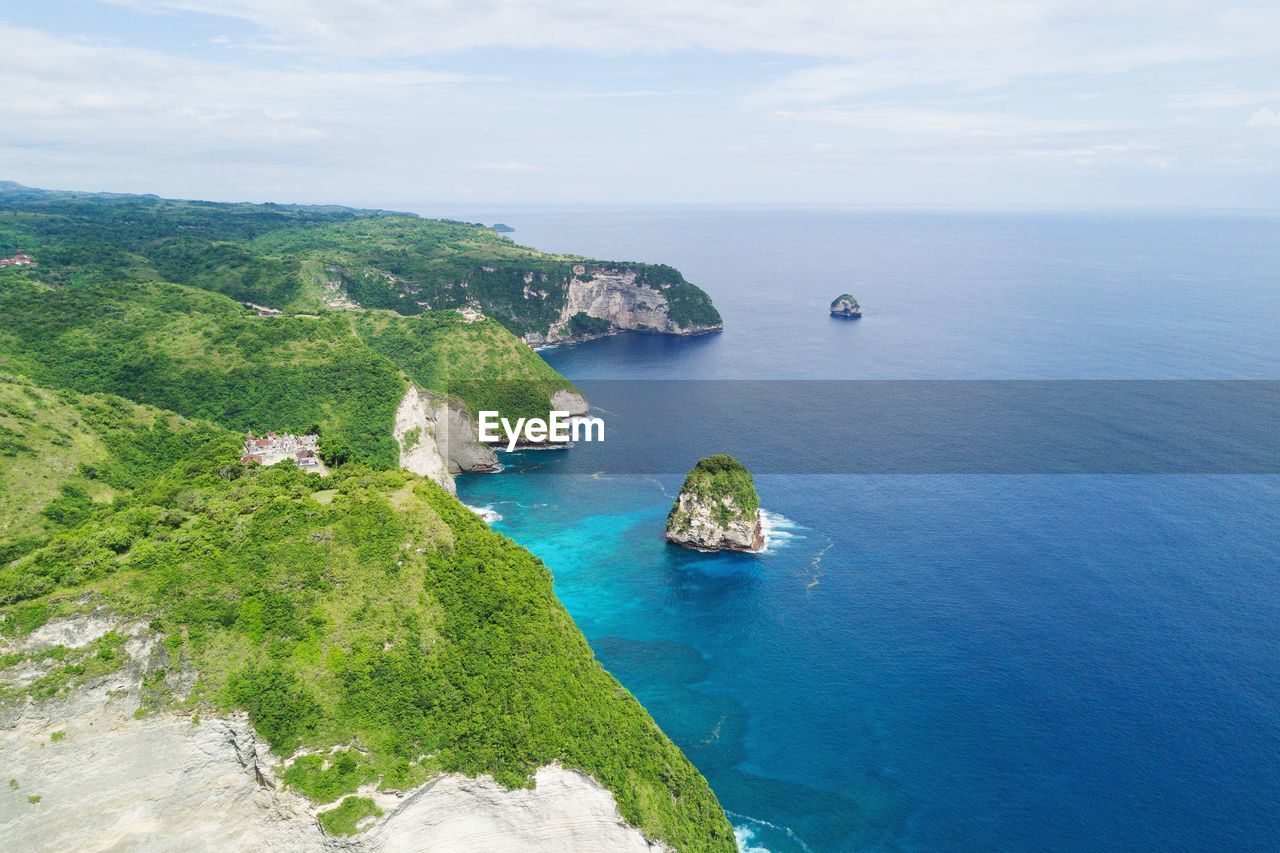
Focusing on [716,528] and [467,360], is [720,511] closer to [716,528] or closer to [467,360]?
[716,528]

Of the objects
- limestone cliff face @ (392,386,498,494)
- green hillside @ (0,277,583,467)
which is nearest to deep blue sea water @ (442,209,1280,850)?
limestone cliff face @ (392,386,498,494)

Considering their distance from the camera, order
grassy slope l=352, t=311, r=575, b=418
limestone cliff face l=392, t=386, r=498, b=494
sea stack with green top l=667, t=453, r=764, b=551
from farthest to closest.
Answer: grassy slope l=352, t=311, r=575, b=418 → limestone cliff face l=392, t=386, r=498, b=494 → sea stack with green top l=667, t=453, r=764, b=551

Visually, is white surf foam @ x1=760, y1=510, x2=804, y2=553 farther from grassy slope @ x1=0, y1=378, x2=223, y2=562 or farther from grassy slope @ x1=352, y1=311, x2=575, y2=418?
grassy slope @ x1=0, y1=378, x2=223, y2=562

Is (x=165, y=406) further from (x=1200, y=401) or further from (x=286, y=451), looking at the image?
(x=1200, y=401)

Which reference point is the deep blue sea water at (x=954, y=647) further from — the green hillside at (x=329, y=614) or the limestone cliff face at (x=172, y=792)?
the limestone cliff face at (x=172, y=792)

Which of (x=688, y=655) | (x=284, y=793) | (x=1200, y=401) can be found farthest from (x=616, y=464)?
(x=1200, y=401)

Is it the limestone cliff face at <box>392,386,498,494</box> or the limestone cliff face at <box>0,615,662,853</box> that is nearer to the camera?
the limestone cliff face at <box>0,615,662,853</box>

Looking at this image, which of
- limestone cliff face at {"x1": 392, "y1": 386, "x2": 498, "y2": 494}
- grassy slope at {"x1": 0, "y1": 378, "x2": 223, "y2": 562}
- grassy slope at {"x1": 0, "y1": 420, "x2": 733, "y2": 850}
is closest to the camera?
grassy slope at {"x1": 0, "y1": 420, "x2": 733, "y2": 850}

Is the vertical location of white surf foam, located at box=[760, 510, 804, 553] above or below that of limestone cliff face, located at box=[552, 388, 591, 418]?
below

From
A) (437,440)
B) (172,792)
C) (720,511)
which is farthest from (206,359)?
(172,792)
